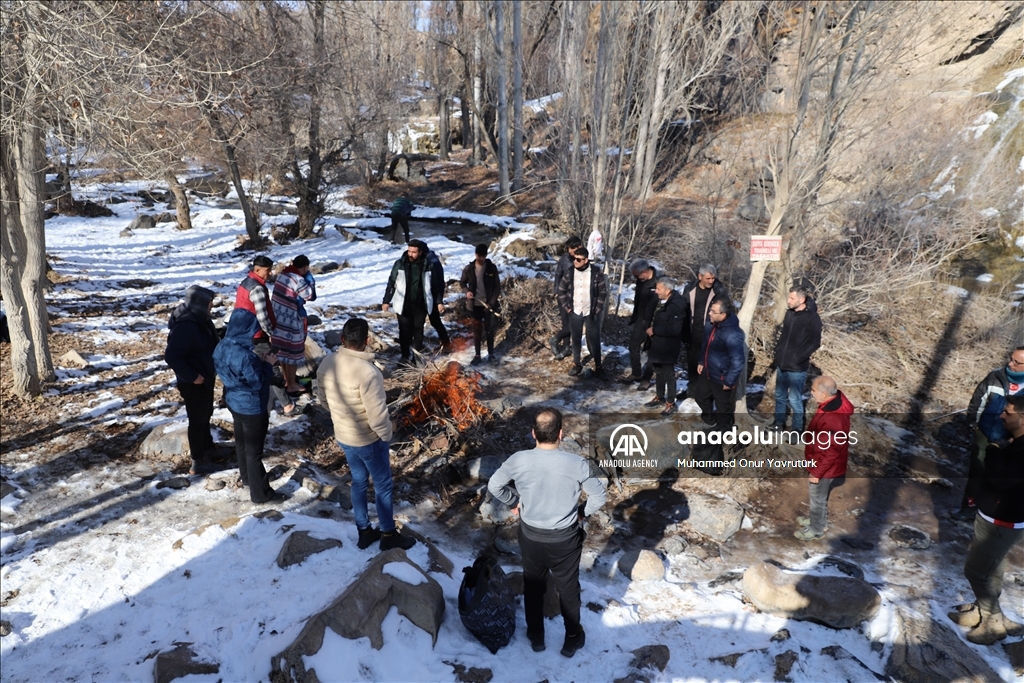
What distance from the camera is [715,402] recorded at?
20.1 feet

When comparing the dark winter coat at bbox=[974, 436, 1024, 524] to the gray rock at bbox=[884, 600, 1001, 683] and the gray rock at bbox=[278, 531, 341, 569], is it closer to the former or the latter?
the gray rock at bbox=[884, 600, 1001, 683]

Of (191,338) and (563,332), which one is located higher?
(191,338)

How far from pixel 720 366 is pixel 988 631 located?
2.85 m

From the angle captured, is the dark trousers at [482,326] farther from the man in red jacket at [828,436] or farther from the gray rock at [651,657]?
the gray rock at [651,657]

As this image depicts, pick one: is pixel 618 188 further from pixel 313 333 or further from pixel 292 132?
pixel 292 132

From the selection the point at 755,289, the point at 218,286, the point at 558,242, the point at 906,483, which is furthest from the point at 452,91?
the point at 906,483

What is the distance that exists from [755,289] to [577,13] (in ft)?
26.5

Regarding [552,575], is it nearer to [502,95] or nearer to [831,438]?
[831,438]

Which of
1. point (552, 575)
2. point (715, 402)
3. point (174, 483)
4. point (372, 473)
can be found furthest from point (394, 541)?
point (715, 402)

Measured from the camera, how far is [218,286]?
12.2 m

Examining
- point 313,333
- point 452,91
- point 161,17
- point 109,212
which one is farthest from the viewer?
point 452,91

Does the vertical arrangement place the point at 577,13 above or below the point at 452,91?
below

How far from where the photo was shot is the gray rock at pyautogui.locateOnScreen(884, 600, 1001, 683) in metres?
3.80

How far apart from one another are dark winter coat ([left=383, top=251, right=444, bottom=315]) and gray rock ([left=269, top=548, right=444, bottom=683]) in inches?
169
